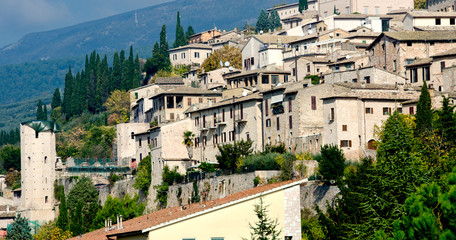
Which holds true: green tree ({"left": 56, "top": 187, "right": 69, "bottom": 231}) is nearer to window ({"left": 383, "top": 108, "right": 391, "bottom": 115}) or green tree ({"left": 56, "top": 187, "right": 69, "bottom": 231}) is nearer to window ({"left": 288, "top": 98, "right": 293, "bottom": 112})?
window ({"left": 288, "top": 98, "right": 293, "bottom": 112})

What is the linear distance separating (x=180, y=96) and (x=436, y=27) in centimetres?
2681

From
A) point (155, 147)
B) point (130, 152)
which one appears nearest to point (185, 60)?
point (130, 152)

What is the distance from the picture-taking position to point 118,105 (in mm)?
129875

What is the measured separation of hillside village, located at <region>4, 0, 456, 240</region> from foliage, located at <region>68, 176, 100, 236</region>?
3.99 metres

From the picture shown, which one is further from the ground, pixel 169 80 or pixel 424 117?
pixel 169 80

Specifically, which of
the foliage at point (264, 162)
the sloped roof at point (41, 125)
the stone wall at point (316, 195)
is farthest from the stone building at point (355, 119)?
the sloped roof at point (41, 125)

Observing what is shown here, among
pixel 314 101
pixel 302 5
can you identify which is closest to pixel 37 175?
pixel 314 101

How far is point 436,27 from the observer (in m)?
91.9

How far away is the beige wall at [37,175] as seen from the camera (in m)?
99.7

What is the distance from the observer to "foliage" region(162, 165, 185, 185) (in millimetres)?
76250

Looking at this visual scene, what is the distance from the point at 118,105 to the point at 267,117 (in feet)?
190

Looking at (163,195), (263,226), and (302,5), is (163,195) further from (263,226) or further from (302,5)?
(302,5)

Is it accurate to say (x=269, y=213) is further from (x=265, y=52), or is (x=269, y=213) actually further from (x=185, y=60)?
(x=185, y=60)

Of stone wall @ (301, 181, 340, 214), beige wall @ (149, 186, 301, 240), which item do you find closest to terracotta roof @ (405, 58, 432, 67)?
stone wall @ (301, 181, 340, 214)
